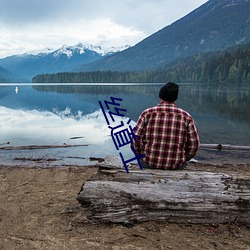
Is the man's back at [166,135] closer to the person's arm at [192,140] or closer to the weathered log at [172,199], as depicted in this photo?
the person's arm at [192,140]

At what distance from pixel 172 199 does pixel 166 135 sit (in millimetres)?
1158

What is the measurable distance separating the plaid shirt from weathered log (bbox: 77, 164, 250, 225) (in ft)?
1.29

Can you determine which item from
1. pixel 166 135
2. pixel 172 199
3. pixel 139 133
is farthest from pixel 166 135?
pixel 172 199

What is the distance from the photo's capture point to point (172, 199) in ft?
17.6

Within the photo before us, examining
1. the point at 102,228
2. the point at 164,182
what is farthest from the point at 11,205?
the point at 164,182

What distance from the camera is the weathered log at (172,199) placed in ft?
17.6

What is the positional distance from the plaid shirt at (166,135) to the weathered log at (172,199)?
15.5 inches

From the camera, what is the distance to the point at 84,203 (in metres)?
5.51

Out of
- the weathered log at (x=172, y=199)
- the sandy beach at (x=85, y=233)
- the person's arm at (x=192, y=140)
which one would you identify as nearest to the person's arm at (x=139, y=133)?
the weathered log at (x=172, y=199)

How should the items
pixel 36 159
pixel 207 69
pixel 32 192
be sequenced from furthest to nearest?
pixel 207 69, pixel 36 159, pixel 32 192

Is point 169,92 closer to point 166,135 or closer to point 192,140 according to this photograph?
point 166,135

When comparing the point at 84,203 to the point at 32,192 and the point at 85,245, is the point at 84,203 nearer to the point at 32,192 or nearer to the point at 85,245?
the point at 85,245

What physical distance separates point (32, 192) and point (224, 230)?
16.1 ft

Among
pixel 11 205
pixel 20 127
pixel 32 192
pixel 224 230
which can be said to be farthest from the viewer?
pixel 20 127
